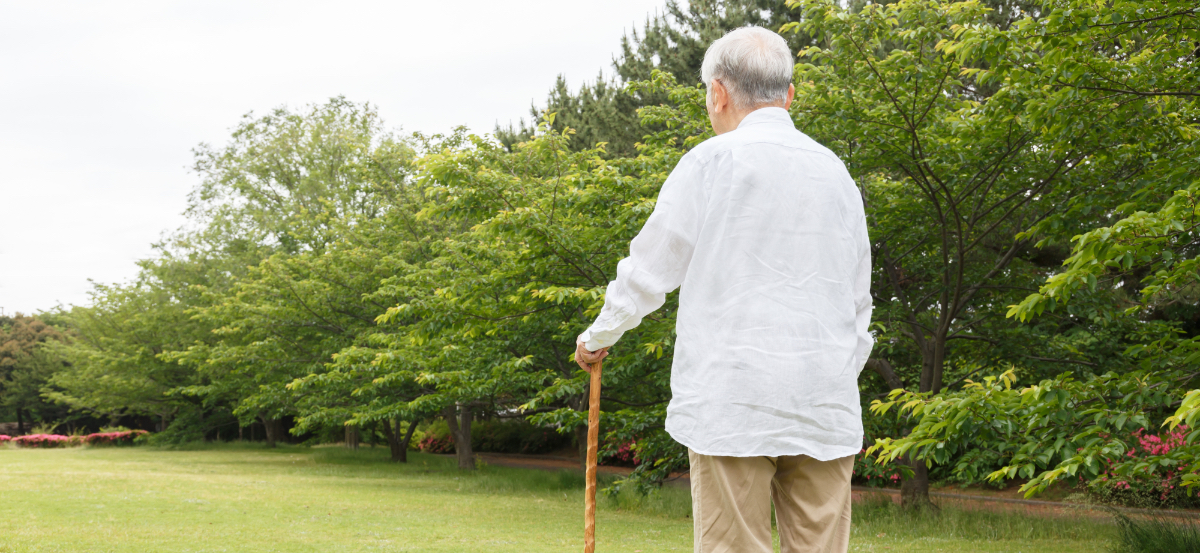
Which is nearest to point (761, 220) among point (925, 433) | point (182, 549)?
point (925, 433)

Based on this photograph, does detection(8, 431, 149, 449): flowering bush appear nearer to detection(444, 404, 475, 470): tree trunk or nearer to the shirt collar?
detection(444, 404, 475, 470): tree trunk

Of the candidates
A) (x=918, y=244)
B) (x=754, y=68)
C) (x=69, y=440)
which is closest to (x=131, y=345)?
(x=69, y=440)

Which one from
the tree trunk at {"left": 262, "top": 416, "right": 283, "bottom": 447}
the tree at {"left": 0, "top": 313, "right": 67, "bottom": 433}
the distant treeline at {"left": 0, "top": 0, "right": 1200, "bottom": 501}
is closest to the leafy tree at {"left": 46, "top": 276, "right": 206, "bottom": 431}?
the tree trunk at {"left": 262, "top": 416, "right": 283, "bottom": 447}

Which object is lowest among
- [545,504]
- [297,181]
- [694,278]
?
[545,504]

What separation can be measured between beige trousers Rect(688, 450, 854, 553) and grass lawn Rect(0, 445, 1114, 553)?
19.1ft

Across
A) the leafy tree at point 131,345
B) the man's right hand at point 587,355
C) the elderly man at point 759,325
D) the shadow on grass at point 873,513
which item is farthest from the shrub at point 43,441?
the elderly man at point 759,325

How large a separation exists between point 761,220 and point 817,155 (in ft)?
0.79

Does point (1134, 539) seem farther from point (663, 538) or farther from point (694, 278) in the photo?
point (694, 278)

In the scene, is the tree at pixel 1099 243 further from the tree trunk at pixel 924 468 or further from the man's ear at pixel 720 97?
the man's ear at pixel 720 97

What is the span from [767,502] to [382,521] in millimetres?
8355

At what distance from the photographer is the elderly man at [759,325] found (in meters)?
1.68

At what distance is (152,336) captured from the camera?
93.7 feet

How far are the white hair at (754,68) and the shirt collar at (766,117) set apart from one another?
0.04 m

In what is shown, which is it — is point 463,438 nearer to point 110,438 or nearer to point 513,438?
point 513,438
